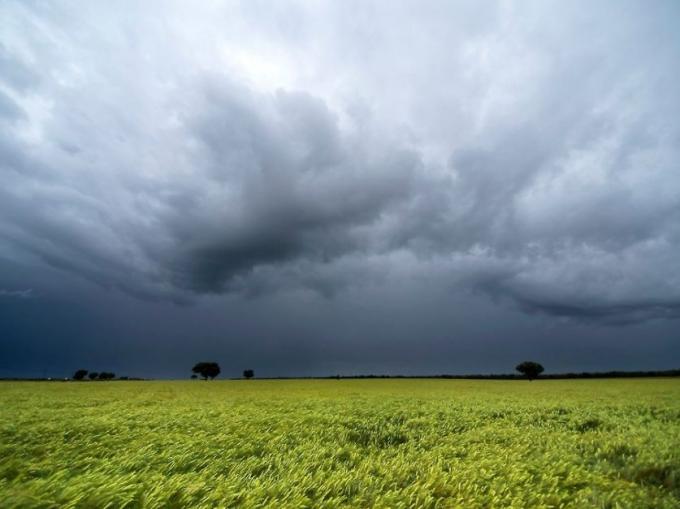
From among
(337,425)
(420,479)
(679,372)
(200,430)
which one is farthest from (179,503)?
(679,372)

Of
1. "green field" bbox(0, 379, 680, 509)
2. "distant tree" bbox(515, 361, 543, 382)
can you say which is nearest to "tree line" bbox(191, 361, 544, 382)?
"distant tree" bbox(515, 361, 543, 382)

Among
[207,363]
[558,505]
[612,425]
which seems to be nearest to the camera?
[558,505]

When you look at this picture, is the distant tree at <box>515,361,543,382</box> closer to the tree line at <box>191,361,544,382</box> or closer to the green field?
the tree line at <box>191,361,544,382</box>

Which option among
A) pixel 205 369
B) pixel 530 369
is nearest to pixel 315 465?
pixel 530 369

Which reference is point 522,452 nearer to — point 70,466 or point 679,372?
point 70,466

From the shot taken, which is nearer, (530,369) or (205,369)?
(530,369)

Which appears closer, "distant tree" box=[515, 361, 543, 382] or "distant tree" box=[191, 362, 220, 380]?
"distant tree" box=[515, 361, 543, 382]

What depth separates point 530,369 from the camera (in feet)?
373

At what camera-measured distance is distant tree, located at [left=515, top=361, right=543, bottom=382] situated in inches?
4449

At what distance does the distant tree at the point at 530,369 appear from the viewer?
11300cm

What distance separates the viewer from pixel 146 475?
5047mm

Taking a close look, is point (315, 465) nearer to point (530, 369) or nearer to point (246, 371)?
point (530, 369)

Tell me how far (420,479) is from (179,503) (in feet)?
12.9

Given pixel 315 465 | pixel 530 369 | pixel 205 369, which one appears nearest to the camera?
pixel 315 465
